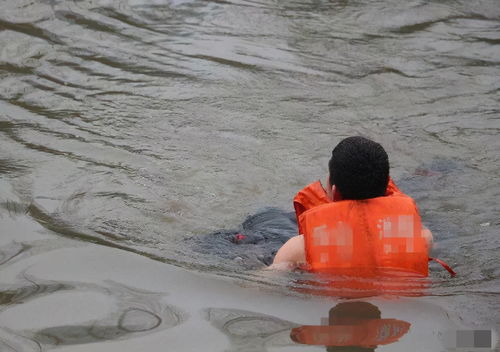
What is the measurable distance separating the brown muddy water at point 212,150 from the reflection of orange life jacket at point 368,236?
20 centimetres

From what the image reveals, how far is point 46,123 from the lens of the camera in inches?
262

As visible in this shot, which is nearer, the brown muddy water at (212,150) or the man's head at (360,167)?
the brown muddy water at (212,150)

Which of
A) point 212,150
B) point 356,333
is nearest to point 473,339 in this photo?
point 356,333

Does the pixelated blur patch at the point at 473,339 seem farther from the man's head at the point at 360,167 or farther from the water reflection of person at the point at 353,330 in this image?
the man's head at the point at 360,167

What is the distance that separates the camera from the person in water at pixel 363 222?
402cm

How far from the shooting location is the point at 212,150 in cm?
635

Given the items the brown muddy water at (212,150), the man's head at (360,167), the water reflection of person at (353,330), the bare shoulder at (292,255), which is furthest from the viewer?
the bare shoulder at (292,255)

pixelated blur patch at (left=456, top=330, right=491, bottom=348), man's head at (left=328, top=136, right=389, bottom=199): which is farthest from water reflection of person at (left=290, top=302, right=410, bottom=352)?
man's head at (left=328, top=136, right=389, bottom=199)

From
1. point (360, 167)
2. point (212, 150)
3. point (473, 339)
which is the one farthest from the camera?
point (212, 150)

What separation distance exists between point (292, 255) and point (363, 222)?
0.44 m

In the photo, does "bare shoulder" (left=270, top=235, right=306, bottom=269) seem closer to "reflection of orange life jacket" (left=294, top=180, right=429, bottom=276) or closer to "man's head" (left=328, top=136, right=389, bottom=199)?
"reflection of orange life jacket" (left=294, top=180, right=429, bottom=276)

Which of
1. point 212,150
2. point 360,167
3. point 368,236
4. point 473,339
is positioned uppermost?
point 360,167

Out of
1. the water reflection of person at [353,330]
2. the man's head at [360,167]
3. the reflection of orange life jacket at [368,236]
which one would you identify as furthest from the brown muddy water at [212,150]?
the man's head at [360,167]

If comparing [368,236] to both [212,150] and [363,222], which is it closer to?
[363,222]
